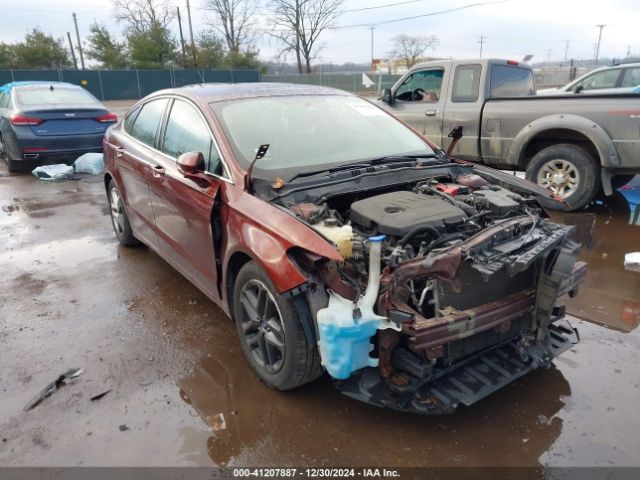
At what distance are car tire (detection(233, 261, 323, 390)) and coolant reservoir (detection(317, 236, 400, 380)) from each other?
10.1 inches

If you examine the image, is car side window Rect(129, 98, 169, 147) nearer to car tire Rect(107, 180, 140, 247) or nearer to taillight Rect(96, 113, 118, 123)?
car tire Rect(107, 180, 140, 247)

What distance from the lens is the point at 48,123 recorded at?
9.12 metres

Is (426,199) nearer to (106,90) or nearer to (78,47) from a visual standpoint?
(106,90)

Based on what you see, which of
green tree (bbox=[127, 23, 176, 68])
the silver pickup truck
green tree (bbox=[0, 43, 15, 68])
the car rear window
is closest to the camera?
the silver pickup truck

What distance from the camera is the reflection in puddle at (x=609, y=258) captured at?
13.0 feet

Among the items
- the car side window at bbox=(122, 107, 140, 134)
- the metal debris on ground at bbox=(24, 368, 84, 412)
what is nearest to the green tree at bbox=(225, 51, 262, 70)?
the car side window at bbox=(122, 107, 140, 134)

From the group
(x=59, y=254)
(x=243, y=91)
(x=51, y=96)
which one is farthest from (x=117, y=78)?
(x=243, y=91)

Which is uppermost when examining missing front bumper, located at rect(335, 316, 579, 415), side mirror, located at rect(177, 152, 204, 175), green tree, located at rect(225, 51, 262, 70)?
green tree, located at rect(225, 51, 262, 70)

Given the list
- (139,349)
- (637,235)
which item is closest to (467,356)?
(139,349)

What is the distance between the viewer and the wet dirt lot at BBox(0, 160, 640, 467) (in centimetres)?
255

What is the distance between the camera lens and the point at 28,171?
10320 millimetres

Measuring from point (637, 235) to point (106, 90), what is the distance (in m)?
36.2

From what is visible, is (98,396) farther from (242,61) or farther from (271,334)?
(242,61)

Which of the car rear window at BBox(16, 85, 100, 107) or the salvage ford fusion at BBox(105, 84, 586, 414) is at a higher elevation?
the car rear window at BBox(16, 85, 100, 107)
